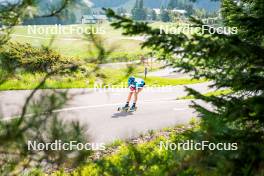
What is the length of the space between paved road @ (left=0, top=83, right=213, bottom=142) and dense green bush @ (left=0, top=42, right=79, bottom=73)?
8388mm

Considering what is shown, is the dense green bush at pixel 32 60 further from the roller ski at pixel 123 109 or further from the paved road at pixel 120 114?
the roller ski at pixel 123 109

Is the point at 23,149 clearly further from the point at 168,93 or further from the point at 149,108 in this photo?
the point at 168,93

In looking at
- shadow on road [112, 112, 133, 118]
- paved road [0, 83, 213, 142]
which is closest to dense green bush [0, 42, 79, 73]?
paved road [0, 83, 213, 142]

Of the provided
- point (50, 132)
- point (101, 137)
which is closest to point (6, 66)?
point (50, 132)

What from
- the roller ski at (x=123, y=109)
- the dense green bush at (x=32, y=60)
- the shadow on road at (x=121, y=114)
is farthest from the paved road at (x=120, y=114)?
the dense green bush at (x=32, y=60)

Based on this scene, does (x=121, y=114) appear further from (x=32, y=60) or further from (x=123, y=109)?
(x=32, y=60)

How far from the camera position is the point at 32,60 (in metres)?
4.68

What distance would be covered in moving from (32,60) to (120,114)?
1336 cm

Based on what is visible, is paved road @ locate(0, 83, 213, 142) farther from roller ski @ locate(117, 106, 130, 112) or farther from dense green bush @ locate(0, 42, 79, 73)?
dense green bush @ locate(0, 42, 79, 73)

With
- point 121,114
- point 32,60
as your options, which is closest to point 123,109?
point 121,114

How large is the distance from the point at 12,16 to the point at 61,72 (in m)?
0.74

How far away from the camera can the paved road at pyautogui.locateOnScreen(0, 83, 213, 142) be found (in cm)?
1538

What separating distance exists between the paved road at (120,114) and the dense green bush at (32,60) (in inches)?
330

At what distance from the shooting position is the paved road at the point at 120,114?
15.4 m
